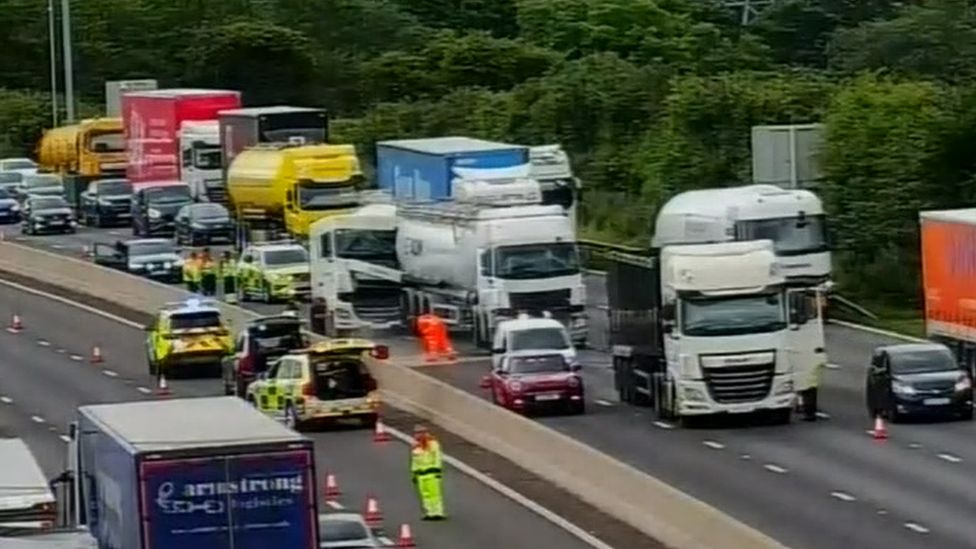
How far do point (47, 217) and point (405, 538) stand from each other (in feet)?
187

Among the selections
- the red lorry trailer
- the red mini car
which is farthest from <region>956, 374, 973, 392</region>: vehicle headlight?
the red lorry trailer

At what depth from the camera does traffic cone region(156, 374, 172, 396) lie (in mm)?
54844

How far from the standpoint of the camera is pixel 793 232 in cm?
5894

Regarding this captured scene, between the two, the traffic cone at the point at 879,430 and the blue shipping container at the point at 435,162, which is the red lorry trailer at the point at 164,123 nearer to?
the blue shipping container at the point at 435,162

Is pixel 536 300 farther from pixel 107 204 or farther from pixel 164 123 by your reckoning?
pixel 107 204

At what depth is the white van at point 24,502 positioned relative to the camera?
27578mm

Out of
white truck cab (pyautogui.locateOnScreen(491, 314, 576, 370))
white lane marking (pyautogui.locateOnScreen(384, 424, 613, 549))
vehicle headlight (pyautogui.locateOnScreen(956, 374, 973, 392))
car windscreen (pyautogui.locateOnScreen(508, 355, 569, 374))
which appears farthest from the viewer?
white truck cab (pyautogui.locateOnScreen(491, 314, 576, 370))

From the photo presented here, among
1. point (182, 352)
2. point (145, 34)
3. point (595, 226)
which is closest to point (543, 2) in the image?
point (145, 34)

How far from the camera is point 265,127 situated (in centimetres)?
8138

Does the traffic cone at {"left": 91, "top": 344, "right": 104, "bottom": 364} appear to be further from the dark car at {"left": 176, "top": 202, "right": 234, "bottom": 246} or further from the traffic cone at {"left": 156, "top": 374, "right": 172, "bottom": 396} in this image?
the dark car at {"left": 176, "top": 202, "right": 234, "bottom": 246}

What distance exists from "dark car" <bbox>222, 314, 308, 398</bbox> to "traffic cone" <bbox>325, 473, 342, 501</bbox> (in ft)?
32.1

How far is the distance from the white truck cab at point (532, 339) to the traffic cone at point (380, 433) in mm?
2568

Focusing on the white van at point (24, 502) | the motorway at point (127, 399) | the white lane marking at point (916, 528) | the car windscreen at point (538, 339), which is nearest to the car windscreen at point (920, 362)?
the car windscreen at point (538, 339)

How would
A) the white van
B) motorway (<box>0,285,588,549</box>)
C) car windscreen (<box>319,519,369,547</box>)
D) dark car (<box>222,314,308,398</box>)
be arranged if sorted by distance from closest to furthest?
the white van
car windscreen (<box>319,519,369,547</box>)
motorway (<box>0,285,588,549</box>)
dark car (<box>222,314,308,398</box>)
